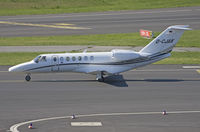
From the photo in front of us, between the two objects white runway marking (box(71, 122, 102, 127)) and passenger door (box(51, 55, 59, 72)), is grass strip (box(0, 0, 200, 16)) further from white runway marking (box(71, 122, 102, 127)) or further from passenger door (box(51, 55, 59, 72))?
white runway marking (box(71, 122, 102, 127))

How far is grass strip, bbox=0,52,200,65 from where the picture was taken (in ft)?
162

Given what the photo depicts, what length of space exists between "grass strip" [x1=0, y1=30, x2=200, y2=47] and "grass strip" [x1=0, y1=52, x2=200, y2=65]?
18.4ft

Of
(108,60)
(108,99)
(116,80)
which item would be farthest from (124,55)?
(108,99)

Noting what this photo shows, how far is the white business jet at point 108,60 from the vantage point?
40875 millimetres

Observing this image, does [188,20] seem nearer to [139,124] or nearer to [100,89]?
[100,89]

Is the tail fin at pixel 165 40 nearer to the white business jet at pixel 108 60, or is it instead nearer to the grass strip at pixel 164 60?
the white business jet at pixel 108 60

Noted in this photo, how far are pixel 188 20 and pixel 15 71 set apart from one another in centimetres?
3747

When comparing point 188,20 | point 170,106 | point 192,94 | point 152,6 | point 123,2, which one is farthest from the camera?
point 123,2

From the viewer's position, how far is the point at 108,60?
41031 millimetres

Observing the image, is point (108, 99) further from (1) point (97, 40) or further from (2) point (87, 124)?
Result: (1) point (97, 40)

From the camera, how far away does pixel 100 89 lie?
124ft

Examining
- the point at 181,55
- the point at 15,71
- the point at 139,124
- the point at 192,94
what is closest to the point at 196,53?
the point at 181,55

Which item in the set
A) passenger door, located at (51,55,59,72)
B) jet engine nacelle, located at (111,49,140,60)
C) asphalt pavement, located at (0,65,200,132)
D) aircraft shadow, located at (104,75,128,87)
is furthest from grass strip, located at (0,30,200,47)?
passenger door, located at (51,55,59,72)

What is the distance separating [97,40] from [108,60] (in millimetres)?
21395
